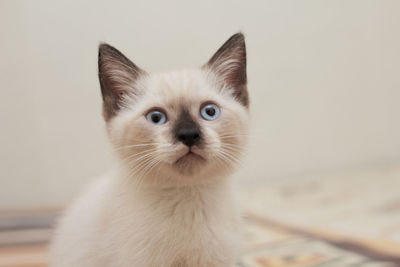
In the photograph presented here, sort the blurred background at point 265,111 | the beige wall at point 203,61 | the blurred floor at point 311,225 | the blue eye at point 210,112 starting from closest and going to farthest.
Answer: the blue eye at point 210,112 < the blurred floor at point 311,225 < the blurred background at point 265,111 < the beige wall at point 203,61

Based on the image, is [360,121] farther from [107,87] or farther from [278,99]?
[107,87]

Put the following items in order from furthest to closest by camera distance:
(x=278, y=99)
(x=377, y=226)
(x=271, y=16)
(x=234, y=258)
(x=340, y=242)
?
1. (x=278, y=99)
2. (x=271, y=16)
3. (x=377, y=226)
4. (x=340, y=242)
5. (x=234, y=258)

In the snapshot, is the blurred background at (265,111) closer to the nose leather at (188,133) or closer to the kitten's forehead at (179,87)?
the kitten's forehead at (179,87)

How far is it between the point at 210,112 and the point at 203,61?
1071 mm

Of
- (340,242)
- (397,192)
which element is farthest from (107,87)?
(397,192)

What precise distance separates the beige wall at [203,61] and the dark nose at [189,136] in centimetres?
111

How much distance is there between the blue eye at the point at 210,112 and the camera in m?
1.00

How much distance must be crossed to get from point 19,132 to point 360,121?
89.2 inches

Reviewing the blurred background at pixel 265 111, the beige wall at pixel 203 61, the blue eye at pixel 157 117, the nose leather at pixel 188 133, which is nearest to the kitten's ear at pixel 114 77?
the blue eye at pixel 157 117

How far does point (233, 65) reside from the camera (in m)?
1.12

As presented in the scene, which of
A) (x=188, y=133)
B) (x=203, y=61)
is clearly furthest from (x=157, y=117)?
(x=203, y=61)

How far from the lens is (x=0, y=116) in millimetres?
2322

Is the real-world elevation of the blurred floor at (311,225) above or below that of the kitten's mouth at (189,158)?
below

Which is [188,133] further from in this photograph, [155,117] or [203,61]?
[203,61]
